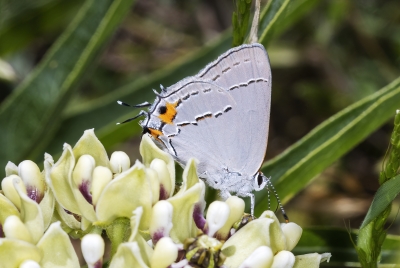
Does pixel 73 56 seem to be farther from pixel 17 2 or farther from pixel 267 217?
pixel 267 217

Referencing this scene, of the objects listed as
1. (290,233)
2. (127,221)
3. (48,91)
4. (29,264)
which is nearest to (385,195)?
(290,233)

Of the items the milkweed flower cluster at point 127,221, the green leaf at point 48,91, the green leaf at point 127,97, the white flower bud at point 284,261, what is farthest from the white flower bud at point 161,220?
the green leaf at point 127,97

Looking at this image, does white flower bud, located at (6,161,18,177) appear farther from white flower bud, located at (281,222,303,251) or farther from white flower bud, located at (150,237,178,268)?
white flower bud, located at (281,222,303,251)

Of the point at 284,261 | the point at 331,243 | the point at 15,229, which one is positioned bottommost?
the point at 331,243

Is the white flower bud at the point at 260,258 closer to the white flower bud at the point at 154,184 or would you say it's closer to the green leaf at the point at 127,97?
the white flower bud at the point at 154,184

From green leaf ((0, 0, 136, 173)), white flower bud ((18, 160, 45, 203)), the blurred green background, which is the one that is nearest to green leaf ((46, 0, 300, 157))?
the blurred green background

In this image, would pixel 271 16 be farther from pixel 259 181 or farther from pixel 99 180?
pixel 99 180
